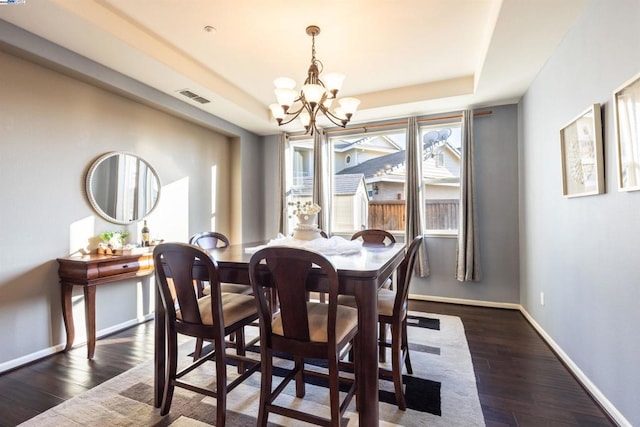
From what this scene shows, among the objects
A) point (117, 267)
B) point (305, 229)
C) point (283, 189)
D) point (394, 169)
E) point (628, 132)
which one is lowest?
point (117, 267)

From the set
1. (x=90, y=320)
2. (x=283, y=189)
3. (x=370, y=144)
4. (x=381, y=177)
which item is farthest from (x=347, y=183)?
(x=90, y=320)

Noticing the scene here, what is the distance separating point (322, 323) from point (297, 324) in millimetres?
188

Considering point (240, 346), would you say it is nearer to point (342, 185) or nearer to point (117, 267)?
point (117, 267)

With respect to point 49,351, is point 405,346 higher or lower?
higher

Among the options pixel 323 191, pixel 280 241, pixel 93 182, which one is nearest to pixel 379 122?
pixel 323 191

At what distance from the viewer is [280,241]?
2.37 metres

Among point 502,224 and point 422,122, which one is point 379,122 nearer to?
point 422,122

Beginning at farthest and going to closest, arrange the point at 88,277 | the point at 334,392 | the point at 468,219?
the point at 468,219 → the point at 88,277 → the point at 334,392

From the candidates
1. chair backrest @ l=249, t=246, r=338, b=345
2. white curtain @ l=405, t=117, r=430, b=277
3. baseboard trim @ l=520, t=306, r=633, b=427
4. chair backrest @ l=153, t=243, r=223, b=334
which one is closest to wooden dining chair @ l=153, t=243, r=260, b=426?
chair backrest @ l=153, t=243, r=223, b=334

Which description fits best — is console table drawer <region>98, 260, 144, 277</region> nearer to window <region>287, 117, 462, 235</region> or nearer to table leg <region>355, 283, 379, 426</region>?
table leg <region>355, 283, 379, 426</region>

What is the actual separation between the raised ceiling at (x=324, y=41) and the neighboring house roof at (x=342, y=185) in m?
1.27

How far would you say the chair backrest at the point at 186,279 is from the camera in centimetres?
159

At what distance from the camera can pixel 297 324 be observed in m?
1.46

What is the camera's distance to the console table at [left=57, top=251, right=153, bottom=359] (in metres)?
2.47
